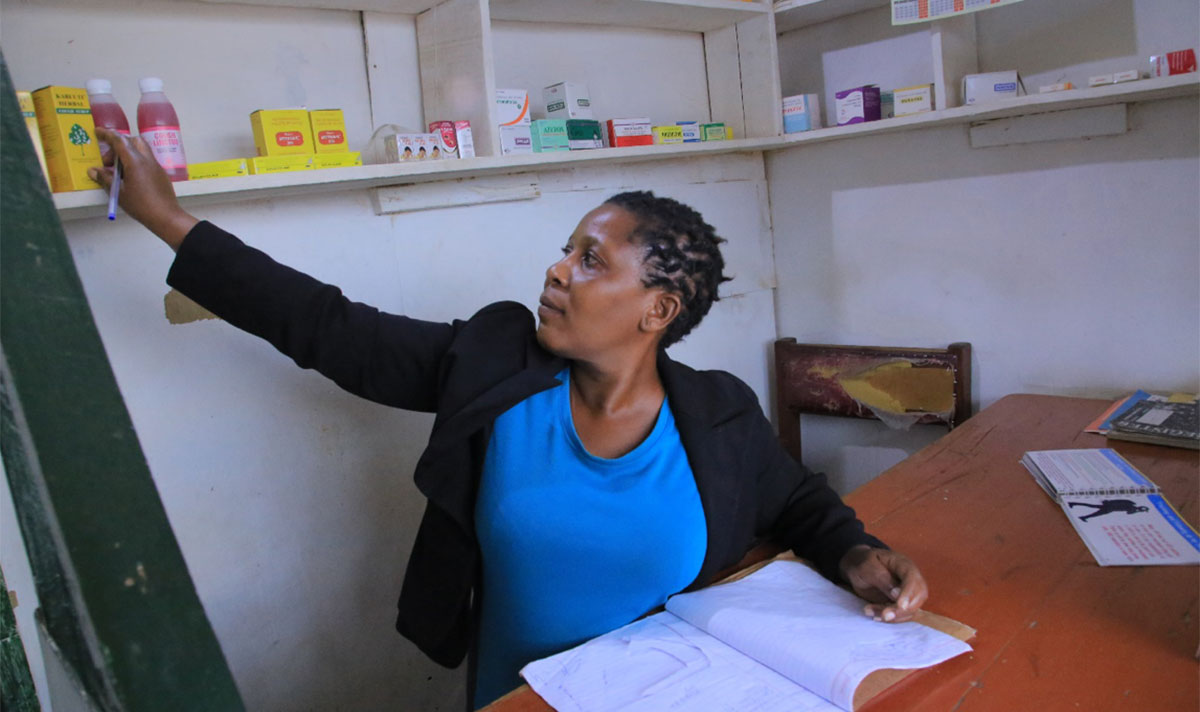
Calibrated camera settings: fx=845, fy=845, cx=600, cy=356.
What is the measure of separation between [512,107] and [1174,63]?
1.41 meters

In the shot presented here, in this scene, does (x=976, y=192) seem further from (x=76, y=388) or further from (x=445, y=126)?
(x=76, y=388)

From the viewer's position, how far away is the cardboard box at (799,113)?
2.38 metres

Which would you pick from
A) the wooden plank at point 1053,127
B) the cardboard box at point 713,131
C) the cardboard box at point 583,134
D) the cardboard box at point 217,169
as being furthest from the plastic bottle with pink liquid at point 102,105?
the wooden plank at point 1053,127

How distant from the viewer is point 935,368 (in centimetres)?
235

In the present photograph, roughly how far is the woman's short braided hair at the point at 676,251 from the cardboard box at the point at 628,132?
25.4 inches

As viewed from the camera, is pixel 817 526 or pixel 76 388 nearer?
pixel 76 388

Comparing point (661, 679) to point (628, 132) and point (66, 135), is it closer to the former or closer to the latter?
point (66, 135)

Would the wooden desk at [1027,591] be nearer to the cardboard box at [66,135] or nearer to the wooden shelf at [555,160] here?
the wooden shelf at [555,160]

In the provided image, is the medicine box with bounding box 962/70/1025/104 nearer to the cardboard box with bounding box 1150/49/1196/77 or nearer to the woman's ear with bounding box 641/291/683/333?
the cardboard box with bounding box 1150/49/1196/77

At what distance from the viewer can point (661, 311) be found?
1370 millimetres

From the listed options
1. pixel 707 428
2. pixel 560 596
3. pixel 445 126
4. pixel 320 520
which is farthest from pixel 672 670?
pixel 445 126

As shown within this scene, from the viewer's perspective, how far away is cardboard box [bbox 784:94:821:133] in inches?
93.5

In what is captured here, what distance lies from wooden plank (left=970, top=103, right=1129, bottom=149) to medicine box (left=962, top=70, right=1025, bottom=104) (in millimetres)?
126

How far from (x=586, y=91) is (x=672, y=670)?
142 cm
